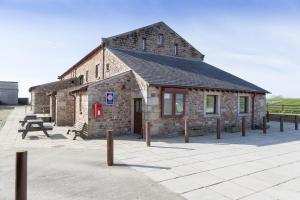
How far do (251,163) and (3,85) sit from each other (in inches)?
1878

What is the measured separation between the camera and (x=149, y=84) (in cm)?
1202

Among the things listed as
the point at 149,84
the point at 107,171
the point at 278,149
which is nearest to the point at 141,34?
the point at 149,84

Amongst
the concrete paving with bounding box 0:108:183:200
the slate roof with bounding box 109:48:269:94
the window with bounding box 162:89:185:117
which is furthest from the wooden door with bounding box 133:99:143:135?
the concrete paving with bounding box 0:108:183:200

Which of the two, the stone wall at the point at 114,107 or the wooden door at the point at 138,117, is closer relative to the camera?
the stone wall at the point at 114,107

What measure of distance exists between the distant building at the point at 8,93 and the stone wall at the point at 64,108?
33.3 meters

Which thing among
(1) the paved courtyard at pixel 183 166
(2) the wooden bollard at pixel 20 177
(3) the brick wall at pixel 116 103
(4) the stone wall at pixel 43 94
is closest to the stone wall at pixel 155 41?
(3) the brick wall at pixel 116 103

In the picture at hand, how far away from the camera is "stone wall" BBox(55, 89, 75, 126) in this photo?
17.1m

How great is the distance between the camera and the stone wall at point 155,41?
57.8ft

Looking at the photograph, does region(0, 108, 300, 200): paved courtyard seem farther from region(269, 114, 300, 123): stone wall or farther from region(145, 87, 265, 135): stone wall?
region(269, 114, 300, 123): stone wall

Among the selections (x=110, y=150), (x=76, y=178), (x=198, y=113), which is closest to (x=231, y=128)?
(x=198, y=113)

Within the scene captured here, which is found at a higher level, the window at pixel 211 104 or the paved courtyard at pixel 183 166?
the window at pixel 211 104

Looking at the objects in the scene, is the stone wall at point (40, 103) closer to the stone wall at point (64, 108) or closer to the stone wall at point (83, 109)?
the stone wall at point (64, 108)

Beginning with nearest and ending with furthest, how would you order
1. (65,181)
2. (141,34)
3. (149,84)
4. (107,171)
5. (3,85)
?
(65,181) < (107,171) < (149,84) < (141,34) < (3,85)

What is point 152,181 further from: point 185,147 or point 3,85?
point 3,85
